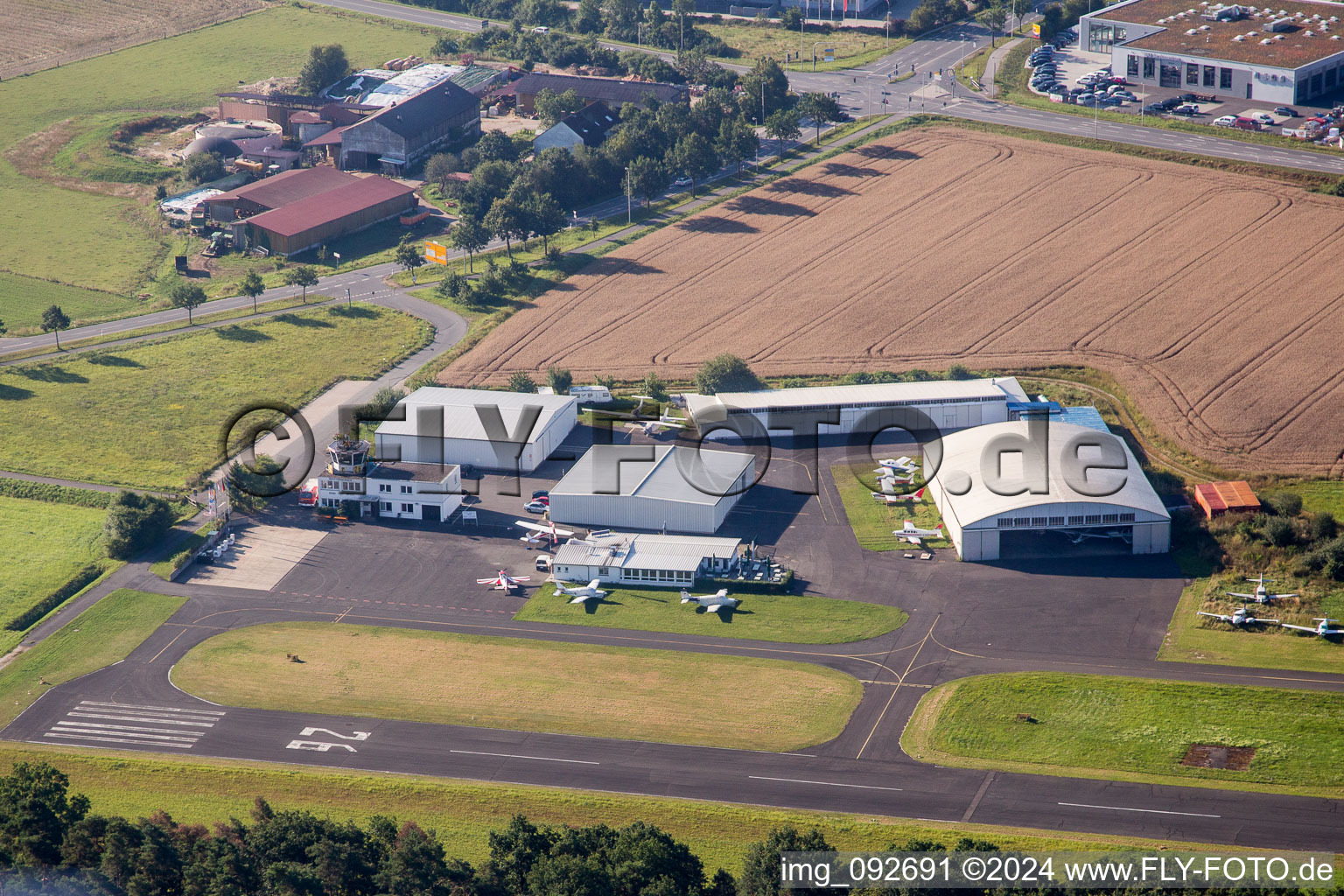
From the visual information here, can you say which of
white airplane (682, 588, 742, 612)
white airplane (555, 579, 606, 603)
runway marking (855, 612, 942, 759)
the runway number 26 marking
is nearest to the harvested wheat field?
runway marking (855, 612, 942, 759)

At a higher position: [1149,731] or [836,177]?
[836,177]

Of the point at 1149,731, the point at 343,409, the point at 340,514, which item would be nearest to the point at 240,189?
the point at 343,409

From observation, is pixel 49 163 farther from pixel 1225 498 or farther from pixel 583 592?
pixel 1225 498

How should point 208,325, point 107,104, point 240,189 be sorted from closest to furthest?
1. point 208,325
2. point 240,189
3. point 107,104

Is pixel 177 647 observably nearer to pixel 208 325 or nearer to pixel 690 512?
pixel 690 512

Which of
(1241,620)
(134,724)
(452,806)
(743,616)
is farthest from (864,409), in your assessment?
(134,724)

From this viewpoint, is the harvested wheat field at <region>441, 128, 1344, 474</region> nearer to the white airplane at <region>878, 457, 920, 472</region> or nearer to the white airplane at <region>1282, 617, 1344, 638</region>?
the white airplane at <region>878, 457, 920, 472</region>

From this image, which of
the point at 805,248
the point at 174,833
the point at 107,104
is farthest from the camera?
the point at 107,104
